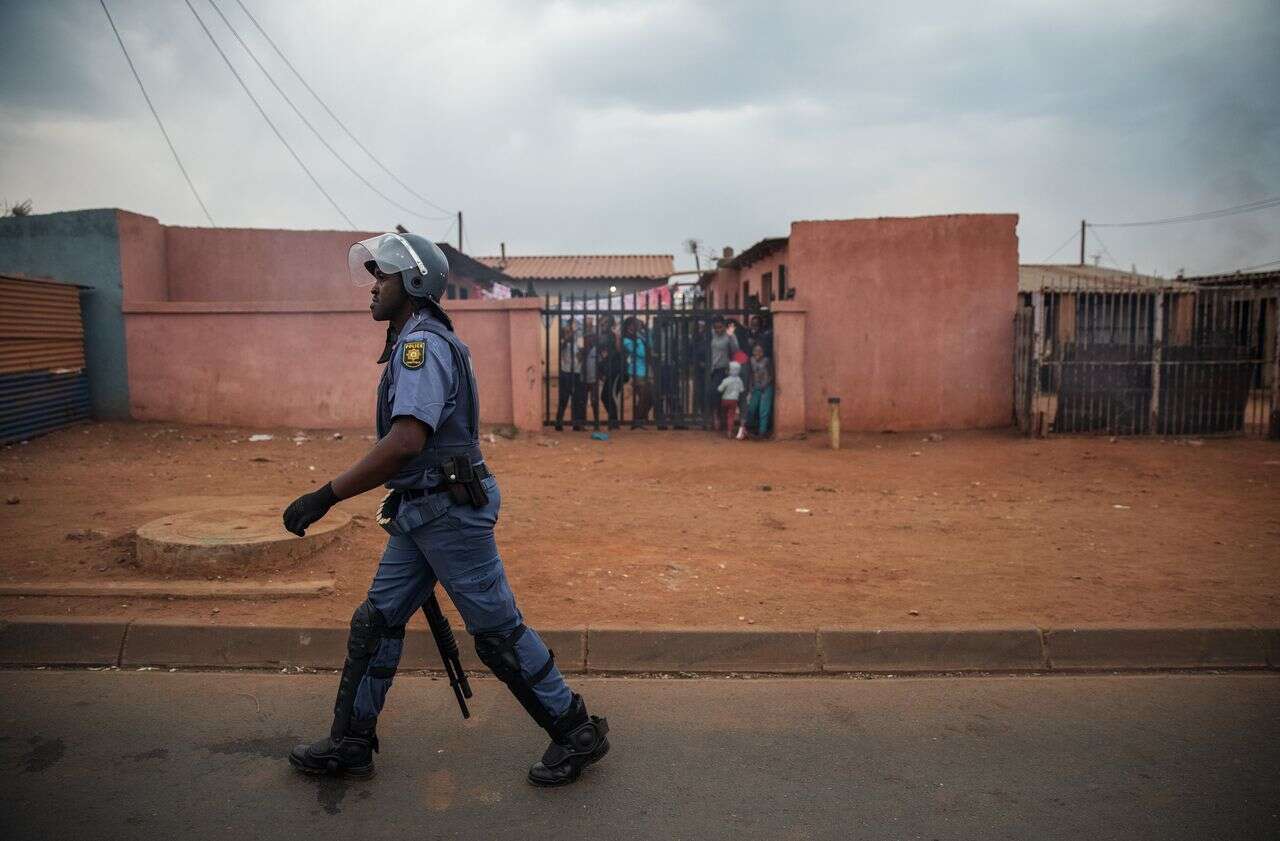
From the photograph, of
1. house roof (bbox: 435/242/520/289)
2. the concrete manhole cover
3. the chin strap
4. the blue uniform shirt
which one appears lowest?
the concrete manhole cover

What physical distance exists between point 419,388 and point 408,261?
21.2 inches

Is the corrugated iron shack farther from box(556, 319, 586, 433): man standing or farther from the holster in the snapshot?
the holster

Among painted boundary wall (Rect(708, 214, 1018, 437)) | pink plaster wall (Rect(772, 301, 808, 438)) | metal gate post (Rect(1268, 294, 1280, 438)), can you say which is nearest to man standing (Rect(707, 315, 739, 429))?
pink plaster wall (Rect(772, 301, 808, 438))

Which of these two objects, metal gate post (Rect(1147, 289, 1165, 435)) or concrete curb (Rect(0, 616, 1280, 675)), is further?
metal gate post (Rect(1147, 289, 1165, 435))

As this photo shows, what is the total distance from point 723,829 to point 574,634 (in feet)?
5.57

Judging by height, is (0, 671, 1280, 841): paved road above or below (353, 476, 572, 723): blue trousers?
below

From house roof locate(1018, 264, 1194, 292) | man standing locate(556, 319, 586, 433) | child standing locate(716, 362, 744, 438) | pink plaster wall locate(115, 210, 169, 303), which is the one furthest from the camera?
house roof locate(1018, 264, 1194, 292)

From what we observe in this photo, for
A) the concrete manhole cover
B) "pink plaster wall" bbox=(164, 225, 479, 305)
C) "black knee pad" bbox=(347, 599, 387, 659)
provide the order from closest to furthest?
1. "black knee pad" bbox=(347, 599, 387, 659)
2. the concrete manhole cover
3. "pink plaster wall" bbox=(164, 225, 479, 305)

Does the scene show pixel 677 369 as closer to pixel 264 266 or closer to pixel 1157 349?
pixel 1157 349

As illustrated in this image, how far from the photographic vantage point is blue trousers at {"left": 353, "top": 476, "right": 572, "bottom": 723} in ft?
10.2

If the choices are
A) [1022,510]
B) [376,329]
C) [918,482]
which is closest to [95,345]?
[376,329]

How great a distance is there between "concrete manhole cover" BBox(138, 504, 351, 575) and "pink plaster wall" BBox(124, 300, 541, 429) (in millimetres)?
6821

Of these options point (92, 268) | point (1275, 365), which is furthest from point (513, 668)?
point (1275, 365)

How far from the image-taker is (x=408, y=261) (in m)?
3.26
